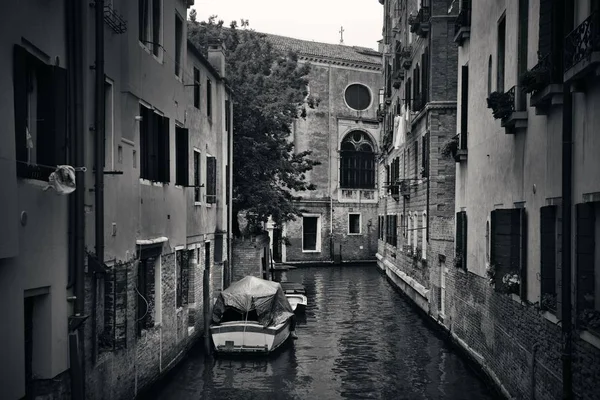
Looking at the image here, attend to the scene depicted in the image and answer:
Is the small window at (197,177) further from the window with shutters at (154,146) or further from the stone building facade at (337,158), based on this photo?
the stone building facade at (337,158)

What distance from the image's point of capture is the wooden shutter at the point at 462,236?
15.2m

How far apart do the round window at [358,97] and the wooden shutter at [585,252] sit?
35.8m

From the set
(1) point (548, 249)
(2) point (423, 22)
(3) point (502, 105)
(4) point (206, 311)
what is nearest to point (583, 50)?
(1) point (548, 249)

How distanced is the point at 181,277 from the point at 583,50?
973 centimetres

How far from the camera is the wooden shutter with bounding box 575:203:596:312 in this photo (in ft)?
24.7

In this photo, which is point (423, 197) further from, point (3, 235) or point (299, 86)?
point (3, 235)

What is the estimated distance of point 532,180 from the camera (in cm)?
981

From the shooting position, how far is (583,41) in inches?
283

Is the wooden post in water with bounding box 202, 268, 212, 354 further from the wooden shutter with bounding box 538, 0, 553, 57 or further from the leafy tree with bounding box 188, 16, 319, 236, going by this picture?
the wooden shutter with bounding box 538, 0, 553, 57

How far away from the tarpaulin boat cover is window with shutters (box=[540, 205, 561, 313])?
8151 millimetres

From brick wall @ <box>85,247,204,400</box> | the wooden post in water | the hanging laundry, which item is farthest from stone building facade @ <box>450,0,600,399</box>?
brick wall @ <box>85,247,204,400</box>

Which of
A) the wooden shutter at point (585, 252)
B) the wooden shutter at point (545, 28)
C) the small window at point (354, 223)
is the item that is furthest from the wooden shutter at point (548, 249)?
the small window at point (354, 223)

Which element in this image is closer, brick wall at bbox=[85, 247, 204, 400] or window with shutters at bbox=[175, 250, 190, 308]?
brick wall at bbox=[85, 247, 204, 400]

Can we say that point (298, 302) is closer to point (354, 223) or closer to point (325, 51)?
point (354, 223)
